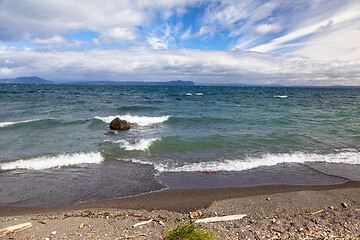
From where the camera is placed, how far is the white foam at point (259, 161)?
952 cm

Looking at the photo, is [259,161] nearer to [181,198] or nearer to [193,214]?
[181,198]

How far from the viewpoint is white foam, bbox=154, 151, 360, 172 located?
31.2 ft

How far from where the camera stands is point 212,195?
7102 millimetres

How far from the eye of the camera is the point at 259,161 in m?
10.3

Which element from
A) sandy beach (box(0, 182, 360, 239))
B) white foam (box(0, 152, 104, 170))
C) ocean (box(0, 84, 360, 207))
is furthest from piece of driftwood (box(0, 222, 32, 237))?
white foam (box(0, 152, 104, 170))

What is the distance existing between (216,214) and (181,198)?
1516mm

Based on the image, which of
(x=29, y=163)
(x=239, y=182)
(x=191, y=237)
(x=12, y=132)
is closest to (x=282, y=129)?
(x=239, y=182)

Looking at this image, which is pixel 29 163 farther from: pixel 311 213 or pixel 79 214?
pixel 311 213

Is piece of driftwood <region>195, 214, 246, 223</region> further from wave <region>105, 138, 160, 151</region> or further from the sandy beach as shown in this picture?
wave <region>105, 138, 160, 151</region>

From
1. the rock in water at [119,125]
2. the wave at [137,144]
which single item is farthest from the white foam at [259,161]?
the rock in water at [119,125]

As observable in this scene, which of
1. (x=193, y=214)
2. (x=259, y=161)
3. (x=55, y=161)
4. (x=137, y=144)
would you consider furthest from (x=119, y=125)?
(x=193, y=214)

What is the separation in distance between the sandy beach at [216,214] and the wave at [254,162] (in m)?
2.03

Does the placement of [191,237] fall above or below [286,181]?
above

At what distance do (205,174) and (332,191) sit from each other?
4848 mm
